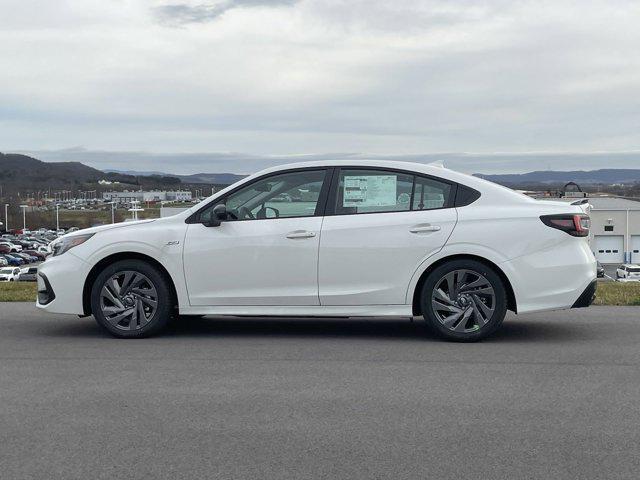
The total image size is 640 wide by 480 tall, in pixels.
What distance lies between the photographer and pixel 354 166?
8.03m

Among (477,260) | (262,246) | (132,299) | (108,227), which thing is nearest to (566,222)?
(477,260)

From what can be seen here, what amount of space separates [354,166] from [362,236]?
678 millimetres

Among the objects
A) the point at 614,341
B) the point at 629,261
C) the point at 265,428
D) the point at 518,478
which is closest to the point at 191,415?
the point at 265,428

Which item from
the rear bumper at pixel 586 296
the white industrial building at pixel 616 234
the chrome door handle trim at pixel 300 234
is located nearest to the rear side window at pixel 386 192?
the chrome door handle trim at pixel 300 234

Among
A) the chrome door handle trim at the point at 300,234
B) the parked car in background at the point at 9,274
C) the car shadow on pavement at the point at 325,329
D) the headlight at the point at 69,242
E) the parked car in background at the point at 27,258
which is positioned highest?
the chrome door handle trim at the point at 300,234

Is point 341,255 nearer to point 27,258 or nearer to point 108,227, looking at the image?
point 108,227

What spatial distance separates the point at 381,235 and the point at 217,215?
1466mm

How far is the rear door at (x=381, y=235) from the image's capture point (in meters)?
7.73

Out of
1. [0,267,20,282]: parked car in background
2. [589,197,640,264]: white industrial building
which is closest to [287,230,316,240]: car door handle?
[0,267,20,282]: parked car in background

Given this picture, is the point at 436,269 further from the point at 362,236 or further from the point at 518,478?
the point at 518,478

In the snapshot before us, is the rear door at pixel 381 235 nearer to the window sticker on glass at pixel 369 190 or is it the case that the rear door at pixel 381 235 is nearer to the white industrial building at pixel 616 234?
the window sticker on glass at pixel 369 190

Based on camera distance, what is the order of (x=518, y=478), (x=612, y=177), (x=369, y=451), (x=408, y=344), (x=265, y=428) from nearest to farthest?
(x=518, y=478), (x=369, y=451), (x=265, y=428), (x=408, y=344), (x=612, y=177)

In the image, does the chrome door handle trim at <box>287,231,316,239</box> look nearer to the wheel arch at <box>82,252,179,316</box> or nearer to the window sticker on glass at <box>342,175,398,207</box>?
the window sticker on glass at <box>342,175,398,207</box>

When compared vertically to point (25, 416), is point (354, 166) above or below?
above
